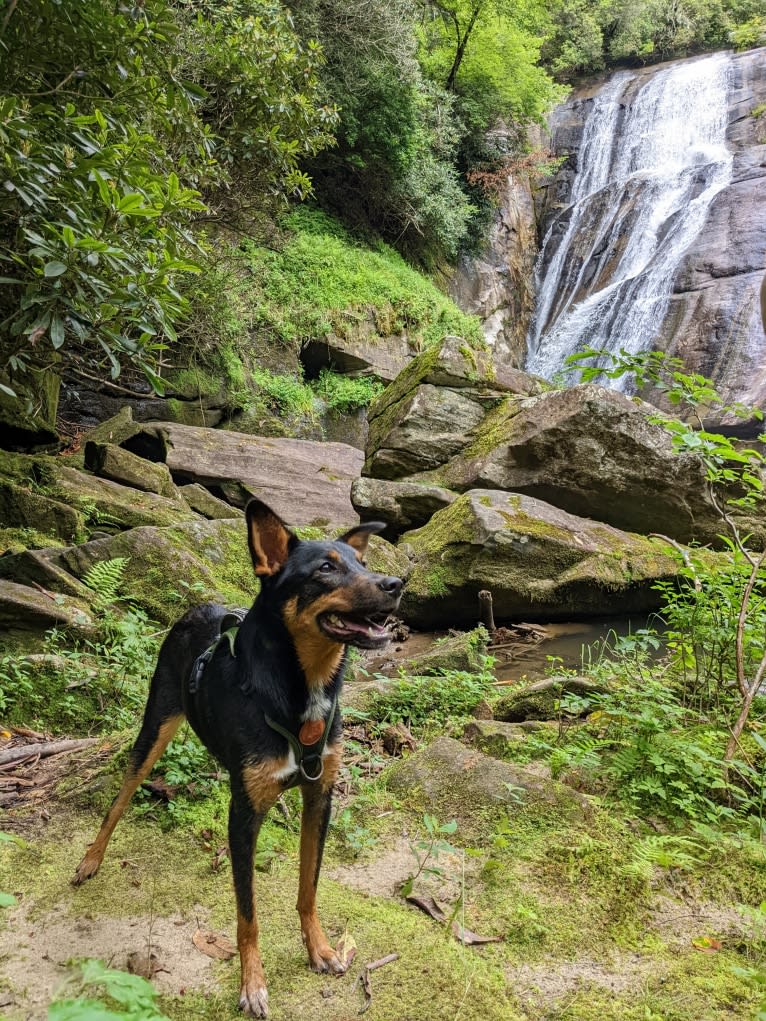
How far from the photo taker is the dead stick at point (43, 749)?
3438 mm

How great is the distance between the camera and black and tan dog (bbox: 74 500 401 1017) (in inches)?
82.0

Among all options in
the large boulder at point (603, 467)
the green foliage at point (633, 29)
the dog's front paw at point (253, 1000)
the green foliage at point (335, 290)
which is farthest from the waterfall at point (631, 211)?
the dog's front paw at point (253, 1000)

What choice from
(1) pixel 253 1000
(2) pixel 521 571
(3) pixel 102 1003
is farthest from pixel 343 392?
(3) pixel 102 1003

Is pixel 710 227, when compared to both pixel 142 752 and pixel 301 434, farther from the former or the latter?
pixel 142 752

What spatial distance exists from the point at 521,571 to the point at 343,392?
34.0ft

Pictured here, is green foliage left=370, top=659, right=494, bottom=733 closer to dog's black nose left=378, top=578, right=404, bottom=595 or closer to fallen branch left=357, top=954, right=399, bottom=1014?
fallen branch left=357, top=954, right=399, bottom=1014

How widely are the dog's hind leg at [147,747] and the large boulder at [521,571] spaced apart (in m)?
5.46

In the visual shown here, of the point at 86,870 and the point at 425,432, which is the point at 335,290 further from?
the point at 86,870

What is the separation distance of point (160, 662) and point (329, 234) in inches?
741

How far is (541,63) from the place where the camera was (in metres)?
32.3

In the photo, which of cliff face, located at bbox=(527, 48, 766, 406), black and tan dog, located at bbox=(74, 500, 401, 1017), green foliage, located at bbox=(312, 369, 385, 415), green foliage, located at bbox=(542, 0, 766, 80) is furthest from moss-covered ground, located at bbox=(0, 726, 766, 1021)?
green foliage, located at bbox=(542, 0, 766, 80)

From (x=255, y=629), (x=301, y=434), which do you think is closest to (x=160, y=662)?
(x=255, y=629)

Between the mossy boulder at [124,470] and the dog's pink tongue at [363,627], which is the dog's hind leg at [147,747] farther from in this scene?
the mossy boulder at [124,470]

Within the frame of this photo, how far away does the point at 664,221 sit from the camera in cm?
2197
